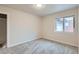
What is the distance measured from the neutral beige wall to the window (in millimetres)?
233

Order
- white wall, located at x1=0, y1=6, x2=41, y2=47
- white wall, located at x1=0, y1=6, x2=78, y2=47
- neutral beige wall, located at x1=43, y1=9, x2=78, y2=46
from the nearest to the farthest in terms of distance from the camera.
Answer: white wall, located at x1=0, y1=6, x2=41, y2=47 < white wall, located at x1=0, y1=6, x2=78, y2=47 < neutral beige wall, located at x1=43, y1=9, x2=78, y2=46

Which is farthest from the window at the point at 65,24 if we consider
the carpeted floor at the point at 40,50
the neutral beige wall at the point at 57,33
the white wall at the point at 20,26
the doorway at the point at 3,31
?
the doorway at the point at 3,31

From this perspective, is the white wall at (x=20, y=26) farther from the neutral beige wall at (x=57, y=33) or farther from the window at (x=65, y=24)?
the window at (x=65, y=24)

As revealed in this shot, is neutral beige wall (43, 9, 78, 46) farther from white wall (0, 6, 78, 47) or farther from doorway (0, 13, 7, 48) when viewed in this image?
doorway (0, 13, 7, 48)

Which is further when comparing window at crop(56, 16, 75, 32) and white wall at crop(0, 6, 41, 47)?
window at crop(56, 16, 75, 32)

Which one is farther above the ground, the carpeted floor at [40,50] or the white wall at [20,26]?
the white wall at [20,26]

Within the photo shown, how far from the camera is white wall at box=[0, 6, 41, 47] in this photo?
14.5 ft

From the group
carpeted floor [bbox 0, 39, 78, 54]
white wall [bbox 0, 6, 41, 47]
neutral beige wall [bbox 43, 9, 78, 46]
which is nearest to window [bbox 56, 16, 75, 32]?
neutral beige wall [bbox 43, 9, 78, 46]

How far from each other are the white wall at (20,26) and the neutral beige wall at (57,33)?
0.73 meters

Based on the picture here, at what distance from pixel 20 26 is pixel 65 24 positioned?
8.96 ft

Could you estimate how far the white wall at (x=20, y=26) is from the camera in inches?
174

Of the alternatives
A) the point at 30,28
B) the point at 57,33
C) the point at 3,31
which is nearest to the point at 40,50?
the point at 3,31
